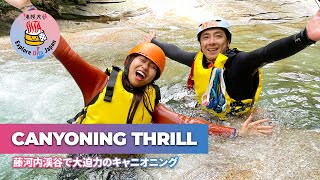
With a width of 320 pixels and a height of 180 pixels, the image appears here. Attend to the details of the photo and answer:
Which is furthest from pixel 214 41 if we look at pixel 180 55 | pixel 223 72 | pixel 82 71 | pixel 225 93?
pixel 82 71

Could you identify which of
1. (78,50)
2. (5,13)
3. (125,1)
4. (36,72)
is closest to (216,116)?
(36,72)

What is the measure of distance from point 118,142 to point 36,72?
466 centimetres

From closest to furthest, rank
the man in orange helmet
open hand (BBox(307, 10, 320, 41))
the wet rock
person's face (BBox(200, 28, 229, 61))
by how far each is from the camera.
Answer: open hand (BBox(307, 10, 320, 41)) → the man in orange helmet → person's face (BBox(200, 28, 229, 61)) → the wet rock

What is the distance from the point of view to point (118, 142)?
9.80 ft

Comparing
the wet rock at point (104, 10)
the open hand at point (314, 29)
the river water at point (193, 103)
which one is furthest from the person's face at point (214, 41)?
the wet rock at point (104, 10)

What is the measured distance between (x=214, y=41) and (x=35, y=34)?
1.94 metres

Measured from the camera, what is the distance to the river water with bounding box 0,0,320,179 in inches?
135

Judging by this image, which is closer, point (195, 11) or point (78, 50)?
point (78, 50)

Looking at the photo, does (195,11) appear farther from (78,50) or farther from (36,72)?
(36,72)

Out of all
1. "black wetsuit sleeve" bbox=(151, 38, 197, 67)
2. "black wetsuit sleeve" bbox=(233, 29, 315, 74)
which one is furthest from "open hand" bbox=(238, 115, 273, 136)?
"black wetsuit sleeve" bbox=(151, 38, 197, 67)

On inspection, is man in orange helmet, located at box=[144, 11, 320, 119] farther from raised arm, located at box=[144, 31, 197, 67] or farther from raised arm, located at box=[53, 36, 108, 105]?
raised arm, located at box=[53, 36, 108, 105]

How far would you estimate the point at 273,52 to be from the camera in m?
3.50

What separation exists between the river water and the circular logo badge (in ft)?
3.85

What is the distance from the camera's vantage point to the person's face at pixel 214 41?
4.15m
